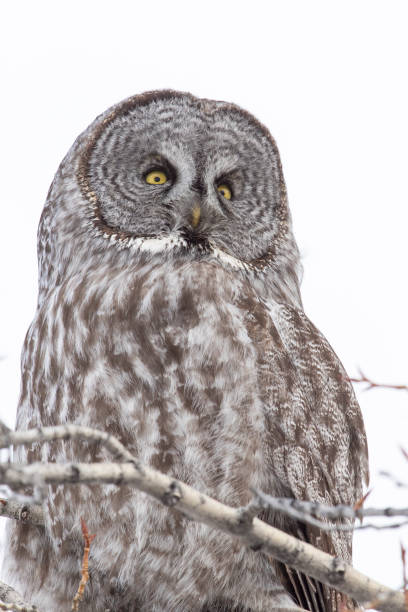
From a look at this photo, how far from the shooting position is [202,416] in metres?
3.82

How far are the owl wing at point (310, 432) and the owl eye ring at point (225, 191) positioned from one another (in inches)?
32.5

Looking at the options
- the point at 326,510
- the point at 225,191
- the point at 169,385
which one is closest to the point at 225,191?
the point at 225,191

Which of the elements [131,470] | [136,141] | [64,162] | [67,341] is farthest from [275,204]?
[131,470]

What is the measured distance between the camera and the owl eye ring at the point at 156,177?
4.88 meters

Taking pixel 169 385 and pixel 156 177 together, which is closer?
pixel 169 385

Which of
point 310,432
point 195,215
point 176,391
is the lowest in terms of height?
point 176,391

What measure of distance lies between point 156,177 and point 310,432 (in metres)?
1.72

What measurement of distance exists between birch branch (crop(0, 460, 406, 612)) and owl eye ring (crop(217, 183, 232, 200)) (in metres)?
2.74

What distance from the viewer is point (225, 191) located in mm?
5055

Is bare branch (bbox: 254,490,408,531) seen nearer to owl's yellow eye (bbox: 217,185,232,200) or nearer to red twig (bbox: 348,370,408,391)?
red twig (bbox: 348,370,408,391)

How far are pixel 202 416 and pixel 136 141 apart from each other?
1941 mm

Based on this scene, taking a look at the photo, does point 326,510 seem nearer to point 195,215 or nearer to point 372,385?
point 372,385

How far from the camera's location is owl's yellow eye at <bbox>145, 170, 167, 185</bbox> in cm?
488

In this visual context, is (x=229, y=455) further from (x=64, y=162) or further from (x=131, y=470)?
(x=64, y=162)
